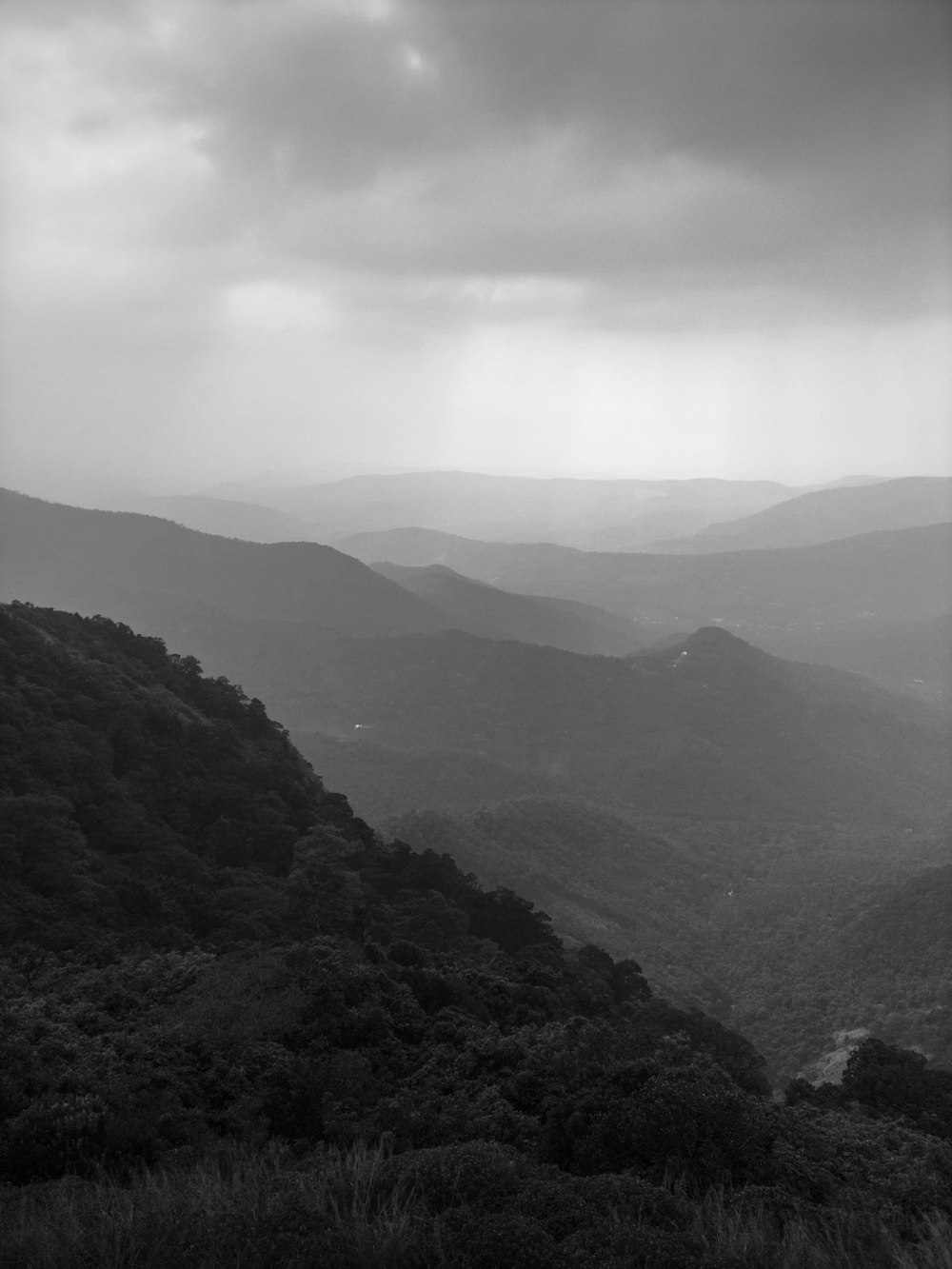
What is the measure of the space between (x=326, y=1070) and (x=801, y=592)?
137 meters

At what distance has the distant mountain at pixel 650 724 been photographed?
189 ft

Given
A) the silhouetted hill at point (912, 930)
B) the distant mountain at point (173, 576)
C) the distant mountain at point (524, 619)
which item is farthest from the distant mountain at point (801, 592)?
the silhouetted hill at point (912, 930)

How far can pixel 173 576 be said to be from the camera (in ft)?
317

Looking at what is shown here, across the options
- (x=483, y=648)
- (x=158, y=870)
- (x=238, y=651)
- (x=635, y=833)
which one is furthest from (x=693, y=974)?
(x=238, y=651)

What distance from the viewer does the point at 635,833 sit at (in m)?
46.2

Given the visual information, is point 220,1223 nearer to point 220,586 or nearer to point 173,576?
point 220,586

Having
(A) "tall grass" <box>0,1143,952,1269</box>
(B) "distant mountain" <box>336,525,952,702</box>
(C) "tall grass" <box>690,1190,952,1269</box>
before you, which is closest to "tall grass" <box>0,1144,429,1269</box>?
(A) "tall grass" <box>0,1143,952,1269</box>

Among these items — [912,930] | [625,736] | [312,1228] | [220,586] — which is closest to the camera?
[312,1228]

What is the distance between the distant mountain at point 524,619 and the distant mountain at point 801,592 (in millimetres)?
8823

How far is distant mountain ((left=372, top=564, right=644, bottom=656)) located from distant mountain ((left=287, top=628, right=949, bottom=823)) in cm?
2071

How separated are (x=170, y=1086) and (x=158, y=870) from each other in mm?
9309

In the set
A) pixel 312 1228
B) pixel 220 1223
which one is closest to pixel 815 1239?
pixel 312 1228

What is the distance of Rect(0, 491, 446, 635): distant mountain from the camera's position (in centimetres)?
8925

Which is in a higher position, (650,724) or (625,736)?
(650,724)
